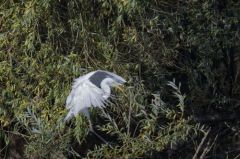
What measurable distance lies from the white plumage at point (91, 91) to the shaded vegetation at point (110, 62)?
16.8 inches

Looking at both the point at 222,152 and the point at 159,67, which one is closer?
the point at 159,67

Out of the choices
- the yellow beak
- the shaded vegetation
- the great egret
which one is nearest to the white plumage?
the great egret

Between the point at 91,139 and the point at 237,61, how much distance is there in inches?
57.3

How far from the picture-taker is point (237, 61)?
5.85 m

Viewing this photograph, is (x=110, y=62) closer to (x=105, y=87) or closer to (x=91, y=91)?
(x=105, y=87)

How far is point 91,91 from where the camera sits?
409cm

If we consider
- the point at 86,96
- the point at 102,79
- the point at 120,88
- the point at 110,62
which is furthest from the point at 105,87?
the point at 110,62

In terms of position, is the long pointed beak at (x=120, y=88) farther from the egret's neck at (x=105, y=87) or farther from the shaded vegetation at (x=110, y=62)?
the egret's neck at (x=105, y=87)

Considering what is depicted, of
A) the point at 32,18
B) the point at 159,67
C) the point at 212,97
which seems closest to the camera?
the point at 32,18

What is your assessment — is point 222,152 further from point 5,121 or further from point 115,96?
point 5,121

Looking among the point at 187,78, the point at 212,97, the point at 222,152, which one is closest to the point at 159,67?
the point at 187,78

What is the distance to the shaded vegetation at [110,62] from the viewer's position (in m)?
4.70

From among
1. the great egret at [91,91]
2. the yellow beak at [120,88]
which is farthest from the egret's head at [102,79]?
the yellow beak at [120,88]

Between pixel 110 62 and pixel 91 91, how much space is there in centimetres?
78
